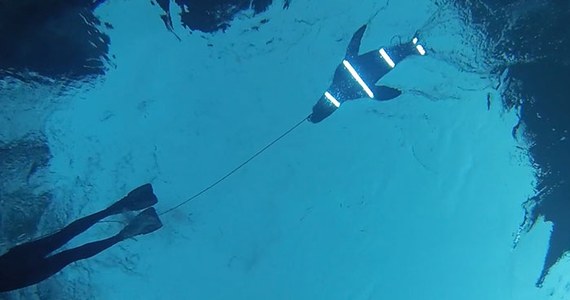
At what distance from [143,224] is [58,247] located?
30.6 inches

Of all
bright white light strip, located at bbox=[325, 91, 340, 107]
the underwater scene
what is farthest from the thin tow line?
bright white light strip, located at bbox=[325, 91, 340, 107]

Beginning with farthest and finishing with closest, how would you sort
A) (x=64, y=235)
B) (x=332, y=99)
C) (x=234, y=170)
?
(x=234, y=170) → (x=332, y=99) → (x=64, y=235)

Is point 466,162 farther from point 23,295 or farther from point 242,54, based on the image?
point 23,295

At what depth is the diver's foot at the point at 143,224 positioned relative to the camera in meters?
3.76

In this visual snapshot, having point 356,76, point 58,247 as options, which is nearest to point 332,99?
point 356,76

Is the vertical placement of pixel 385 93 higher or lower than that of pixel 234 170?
lower

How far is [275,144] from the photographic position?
3932 mm

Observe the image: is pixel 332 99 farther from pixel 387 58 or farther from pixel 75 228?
pixel 75 228

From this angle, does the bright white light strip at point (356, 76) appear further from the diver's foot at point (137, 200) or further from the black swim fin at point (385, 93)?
the diver's foot at point (137, 200)

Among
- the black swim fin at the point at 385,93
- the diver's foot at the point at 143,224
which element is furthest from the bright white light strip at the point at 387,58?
the diver's foot at the point at 143,224

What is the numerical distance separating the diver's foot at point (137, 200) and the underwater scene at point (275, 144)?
0.07ft

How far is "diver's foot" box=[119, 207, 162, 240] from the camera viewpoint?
376 centimetres

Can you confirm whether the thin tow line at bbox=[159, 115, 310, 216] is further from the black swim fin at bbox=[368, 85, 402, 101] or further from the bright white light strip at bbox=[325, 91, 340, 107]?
the black swim fin at bbox=[368, 85, 402, 101]

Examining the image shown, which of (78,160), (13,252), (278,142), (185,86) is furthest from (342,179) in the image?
(13,252)
